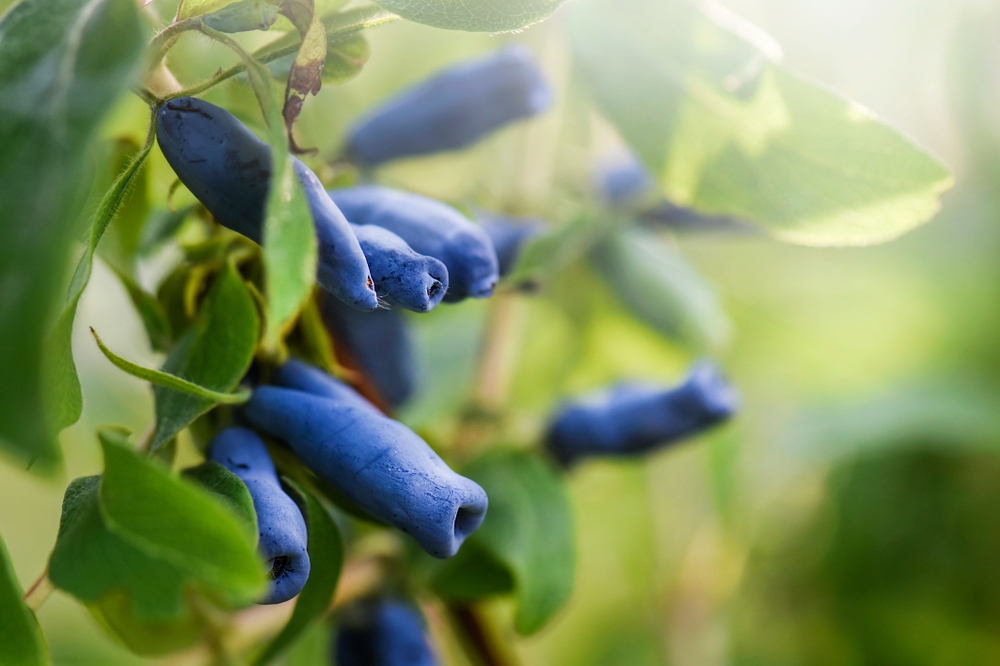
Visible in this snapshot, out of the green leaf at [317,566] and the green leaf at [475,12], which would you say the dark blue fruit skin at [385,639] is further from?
the green leaf at [475,12]

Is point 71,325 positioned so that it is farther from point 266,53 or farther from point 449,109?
point 449,109

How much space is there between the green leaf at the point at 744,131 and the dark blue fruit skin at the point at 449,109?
0.05 meters

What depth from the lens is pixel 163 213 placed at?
45 cm

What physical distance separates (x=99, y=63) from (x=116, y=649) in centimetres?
85

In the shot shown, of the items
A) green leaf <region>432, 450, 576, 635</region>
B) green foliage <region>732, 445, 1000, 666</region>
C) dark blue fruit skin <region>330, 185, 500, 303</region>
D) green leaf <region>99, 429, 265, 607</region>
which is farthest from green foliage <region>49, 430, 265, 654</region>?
green foliage <region>732, 445, 1000, 666</region>

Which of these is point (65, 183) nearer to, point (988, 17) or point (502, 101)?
point (502, 101)

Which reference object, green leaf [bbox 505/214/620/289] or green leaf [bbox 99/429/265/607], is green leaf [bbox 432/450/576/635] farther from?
green leaf [bbox 99/429/265/607]

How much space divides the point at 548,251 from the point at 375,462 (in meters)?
0.23

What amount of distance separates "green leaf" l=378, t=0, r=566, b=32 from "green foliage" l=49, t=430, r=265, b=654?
7.2 inches

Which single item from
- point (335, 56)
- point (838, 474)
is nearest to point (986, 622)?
point (838, 474)

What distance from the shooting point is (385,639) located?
53cm

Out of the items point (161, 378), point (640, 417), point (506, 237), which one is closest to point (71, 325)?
point (161, 378)

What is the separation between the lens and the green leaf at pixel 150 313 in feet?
1.37

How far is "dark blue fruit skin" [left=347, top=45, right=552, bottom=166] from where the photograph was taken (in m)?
0.60
